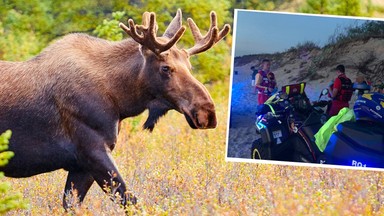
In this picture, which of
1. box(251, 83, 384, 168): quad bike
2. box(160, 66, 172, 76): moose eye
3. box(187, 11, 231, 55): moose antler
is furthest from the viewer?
box(187, 11, 231, 55): moose antler

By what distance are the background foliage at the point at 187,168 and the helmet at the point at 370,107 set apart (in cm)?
55

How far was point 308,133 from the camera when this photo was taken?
1012 cm

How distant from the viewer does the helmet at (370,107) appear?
32.3 feet

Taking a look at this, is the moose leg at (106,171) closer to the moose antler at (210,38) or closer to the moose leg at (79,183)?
the moose leg at (79,183)

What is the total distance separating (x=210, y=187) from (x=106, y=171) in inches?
40.1

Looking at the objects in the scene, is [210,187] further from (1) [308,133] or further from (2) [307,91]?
(2) [307,91]

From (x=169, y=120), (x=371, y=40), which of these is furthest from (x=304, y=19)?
(x=169, y=120)

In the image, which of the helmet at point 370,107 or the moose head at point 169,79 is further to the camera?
the helmet at point 370,107

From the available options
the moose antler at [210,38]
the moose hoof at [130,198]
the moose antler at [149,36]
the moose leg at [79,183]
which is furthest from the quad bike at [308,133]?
the moose leg at [79,183]

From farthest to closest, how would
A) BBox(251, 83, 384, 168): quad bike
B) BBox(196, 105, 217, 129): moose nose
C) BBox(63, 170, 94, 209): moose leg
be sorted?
BBox(63, 170, 94, 209): moose leg, BBox(251, 83, 384, 168): quad bike, BBox(196, 105, 217, 129): moose nose

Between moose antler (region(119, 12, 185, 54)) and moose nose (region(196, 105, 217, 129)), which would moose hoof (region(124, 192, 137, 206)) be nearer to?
moose nose (region(196, 105, 217, 129))

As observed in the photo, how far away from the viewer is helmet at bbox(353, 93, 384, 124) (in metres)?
9.84

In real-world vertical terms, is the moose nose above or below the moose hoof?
above

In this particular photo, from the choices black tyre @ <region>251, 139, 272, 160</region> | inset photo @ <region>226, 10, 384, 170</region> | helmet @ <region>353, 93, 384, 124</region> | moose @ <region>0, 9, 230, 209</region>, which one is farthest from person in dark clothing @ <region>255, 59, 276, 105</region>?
helmet @ <region>353, 93, 384, 124</region>
